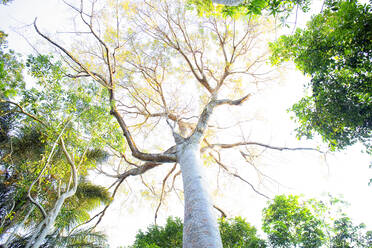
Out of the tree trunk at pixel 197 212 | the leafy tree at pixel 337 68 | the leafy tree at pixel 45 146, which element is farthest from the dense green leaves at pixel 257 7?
the leafy tree at pixel 45 146

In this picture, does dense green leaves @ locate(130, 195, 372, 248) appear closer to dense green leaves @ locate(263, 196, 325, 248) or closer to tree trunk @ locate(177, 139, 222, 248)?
dense green leaves @ locate(263, 196, 325, 248)

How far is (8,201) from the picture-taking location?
445 cm

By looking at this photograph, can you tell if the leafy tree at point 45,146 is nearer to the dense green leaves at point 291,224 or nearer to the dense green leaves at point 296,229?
the dense green leaves at point 296,229

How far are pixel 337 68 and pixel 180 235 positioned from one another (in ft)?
14.1

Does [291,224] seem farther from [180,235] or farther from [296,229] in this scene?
[180,235]

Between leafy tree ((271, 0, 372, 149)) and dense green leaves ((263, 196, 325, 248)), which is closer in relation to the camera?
leafy tree ((271, 0, 372, 149))

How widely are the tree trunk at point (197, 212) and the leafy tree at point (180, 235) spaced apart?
1.19 m

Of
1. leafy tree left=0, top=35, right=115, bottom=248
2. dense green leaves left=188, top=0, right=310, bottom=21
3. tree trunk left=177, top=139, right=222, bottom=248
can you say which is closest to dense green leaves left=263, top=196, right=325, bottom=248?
tree trunk left=177, top=139, right=222, bottom=248

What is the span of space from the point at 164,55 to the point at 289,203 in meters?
6.03

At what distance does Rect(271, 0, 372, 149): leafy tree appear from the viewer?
8.16ft

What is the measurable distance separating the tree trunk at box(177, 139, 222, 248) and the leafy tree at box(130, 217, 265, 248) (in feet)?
3.90

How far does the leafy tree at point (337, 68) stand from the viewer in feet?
8.16

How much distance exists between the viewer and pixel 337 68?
282 cm

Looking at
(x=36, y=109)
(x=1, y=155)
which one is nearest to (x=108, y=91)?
(x=36, y=109)
